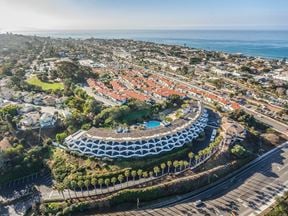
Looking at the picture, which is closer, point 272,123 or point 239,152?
point 239,152

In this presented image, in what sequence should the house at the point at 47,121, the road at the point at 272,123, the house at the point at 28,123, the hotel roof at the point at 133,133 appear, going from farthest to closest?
1. the road at the point at 272,123
2. the house at the point at 47,121
3. the house at the point at 28,123
4. the hotel roof at the point at 133,133

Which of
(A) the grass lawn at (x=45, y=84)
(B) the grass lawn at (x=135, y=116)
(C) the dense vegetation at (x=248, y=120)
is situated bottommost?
(C) the dense vegetation at (x=248, y=120)

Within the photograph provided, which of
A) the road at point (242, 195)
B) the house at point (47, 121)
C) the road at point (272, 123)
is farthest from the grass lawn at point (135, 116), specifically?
the road at point (272, 123)

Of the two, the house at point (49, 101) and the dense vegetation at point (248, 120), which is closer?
the dense vegetation at point (248, 120)

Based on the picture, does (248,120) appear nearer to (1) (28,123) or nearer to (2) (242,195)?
(2) (242,195)

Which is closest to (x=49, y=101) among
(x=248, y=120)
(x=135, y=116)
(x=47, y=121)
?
(x=47, y=121)

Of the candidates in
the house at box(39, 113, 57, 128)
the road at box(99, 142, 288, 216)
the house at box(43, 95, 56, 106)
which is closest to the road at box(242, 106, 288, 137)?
the road at box(99, 142, 288, 216)

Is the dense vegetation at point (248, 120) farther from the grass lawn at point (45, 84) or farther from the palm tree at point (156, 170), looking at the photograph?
the grass lawn at point (45, 84)
